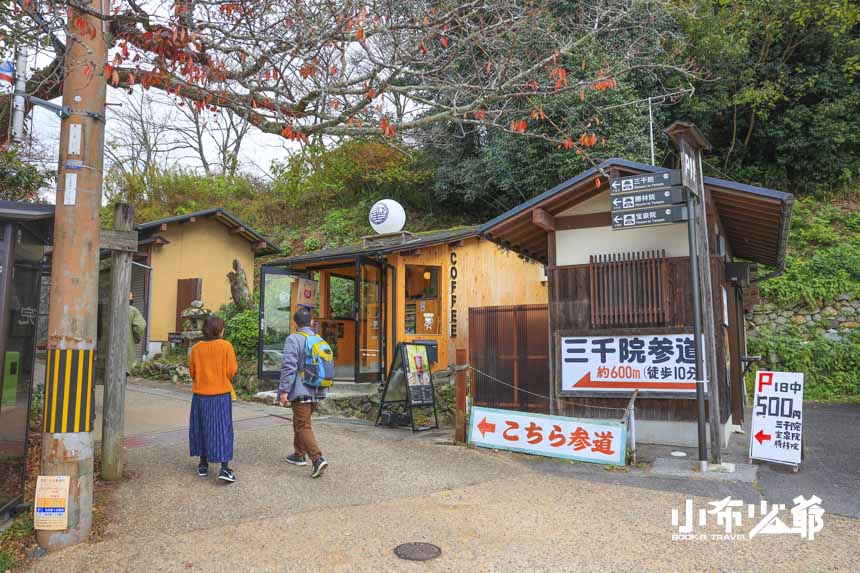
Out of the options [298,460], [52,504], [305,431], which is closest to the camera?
[52,504]

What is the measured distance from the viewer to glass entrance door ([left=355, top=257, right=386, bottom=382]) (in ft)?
40.5

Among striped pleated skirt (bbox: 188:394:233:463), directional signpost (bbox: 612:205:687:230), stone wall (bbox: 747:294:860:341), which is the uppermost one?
directional signpost (bbox: 612:205:687:230)

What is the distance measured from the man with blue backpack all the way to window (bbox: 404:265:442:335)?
6.43 meters

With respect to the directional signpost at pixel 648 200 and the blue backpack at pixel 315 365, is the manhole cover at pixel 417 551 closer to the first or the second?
the blue backpack at pixel 315 365

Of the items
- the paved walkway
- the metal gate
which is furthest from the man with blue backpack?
the metal gate

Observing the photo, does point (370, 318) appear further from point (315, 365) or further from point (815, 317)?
point (815, 317)

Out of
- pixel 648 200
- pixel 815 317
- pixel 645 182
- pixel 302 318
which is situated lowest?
pixel 302 318

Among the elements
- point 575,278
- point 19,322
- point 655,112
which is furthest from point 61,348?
point 655,112

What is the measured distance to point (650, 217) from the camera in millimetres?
7664

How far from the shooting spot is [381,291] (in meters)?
→ 12.9

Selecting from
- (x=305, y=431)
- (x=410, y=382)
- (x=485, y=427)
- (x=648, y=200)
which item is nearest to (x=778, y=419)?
(x=648, y=200)

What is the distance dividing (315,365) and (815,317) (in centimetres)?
1395

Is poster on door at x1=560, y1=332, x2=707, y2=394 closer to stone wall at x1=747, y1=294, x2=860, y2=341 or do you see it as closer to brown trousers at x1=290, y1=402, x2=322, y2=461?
brown trousers at x1=290, y1=402, x2=322, y2=461

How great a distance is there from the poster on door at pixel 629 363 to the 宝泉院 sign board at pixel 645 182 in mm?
2026
